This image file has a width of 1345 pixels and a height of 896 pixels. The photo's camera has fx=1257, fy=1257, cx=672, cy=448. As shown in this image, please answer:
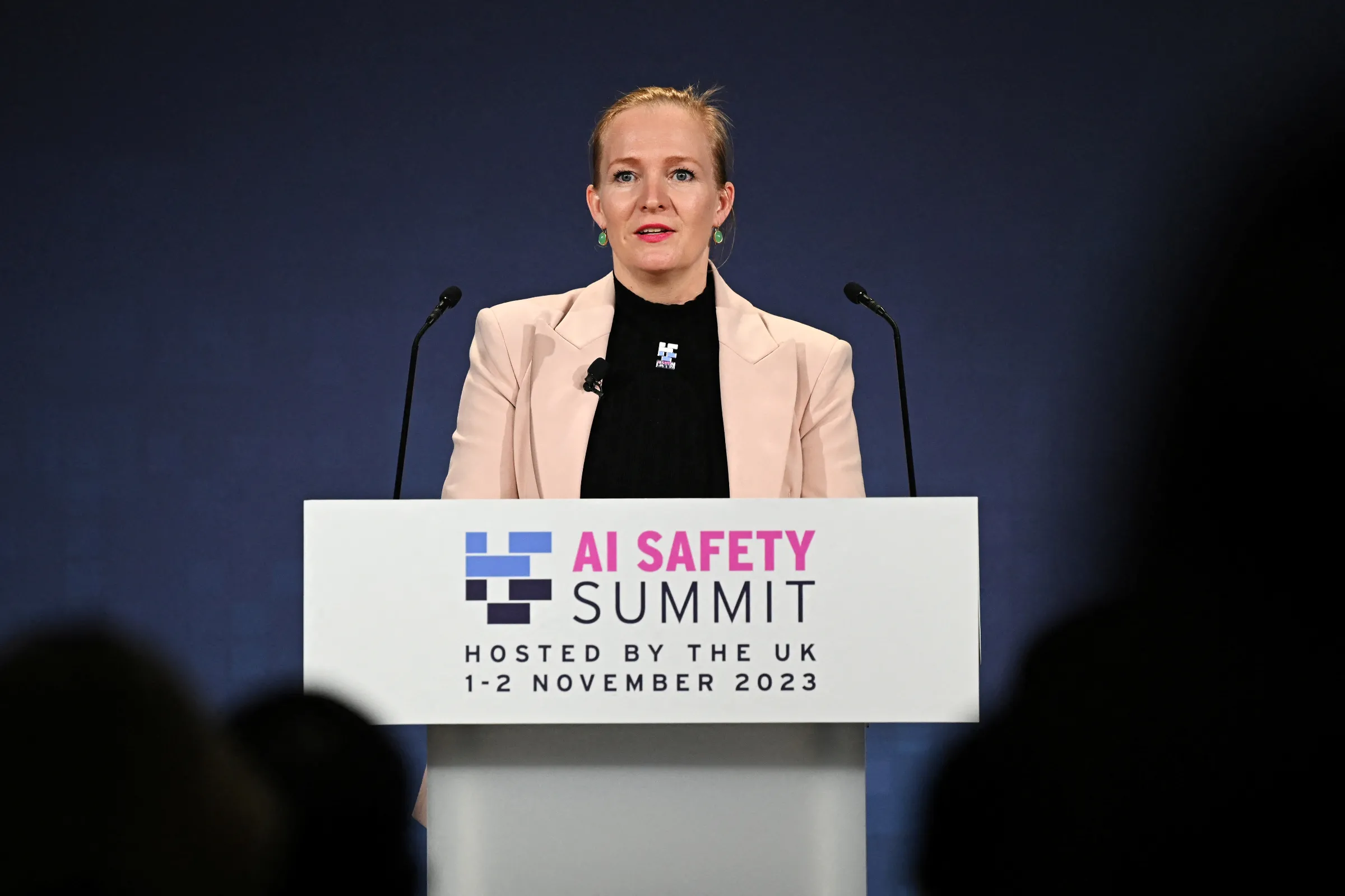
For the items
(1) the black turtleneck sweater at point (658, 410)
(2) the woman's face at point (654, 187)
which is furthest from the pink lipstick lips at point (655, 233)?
(1) the black turtleneck sweater at point (658, 410)

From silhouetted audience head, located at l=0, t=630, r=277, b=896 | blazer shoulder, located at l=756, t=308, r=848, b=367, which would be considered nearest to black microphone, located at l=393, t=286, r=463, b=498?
blazer shoulder, located at l=756, t=308, r=848, b=367

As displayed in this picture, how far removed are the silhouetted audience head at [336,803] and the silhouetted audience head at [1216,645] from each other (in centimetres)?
49

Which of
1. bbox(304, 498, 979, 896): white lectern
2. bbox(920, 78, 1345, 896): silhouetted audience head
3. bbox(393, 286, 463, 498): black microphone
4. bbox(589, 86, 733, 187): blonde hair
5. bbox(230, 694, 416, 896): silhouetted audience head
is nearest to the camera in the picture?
bbox(230, 694, 416, 896): silhouetted audience head

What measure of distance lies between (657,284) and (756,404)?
1.15ft

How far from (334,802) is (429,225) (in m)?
2.64

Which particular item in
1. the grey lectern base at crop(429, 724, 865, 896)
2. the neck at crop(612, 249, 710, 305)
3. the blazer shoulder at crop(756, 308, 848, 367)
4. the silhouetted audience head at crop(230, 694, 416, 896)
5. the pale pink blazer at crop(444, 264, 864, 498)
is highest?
the neck at crop(612, 249, 710, 305)

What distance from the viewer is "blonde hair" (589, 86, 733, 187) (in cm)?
240

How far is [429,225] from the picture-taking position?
345 cm

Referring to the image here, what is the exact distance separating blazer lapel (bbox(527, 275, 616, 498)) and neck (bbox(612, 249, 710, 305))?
0.50 feet

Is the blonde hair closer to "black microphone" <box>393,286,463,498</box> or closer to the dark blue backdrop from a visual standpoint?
"black microphone" <box>393,286,463,498</box>

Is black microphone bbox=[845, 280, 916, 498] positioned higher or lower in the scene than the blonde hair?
lower

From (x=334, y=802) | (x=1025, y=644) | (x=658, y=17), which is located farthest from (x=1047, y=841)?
(x=658, y=17)

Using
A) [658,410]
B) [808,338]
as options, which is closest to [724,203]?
[808,338]

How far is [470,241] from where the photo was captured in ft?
11.4
